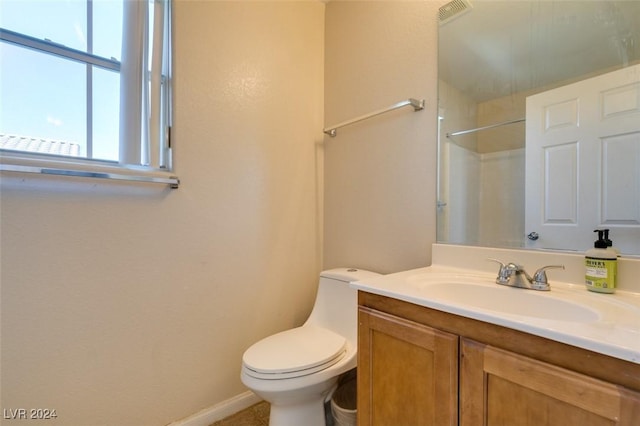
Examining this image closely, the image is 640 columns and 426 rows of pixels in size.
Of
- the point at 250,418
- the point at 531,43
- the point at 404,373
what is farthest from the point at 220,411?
the point at 531,43

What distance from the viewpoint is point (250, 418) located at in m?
1.39

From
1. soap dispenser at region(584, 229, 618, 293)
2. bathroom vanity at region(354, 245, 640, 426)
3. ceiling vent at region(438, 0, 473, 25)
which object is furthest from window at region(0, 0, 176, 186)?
soap dispenser at region(584, 229, 618, 293)

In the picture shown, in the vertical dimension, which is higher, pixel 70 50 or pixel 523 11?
pixel 523 11

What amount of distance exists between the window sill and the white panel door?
4.78 ft

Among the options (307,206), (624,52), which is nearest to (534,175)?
(624,52)

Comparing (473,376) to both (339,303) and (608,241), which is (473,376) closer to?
(608,241)

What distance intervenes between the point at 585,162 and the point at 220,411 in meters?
1.85

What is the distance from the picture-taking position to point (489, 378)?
66cm

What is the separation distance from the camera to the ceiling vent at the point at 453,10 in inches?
48.3

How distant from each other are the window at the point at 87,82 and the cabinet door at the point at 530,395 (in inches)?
52.9

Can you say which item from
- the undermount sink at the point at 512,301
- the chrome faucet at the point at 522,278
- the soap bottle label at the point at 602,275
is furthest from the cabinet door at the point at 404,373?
the soap bottle label at the point at 602,275

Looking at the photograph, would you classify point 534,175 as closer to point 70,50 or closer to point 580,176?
point 580,176

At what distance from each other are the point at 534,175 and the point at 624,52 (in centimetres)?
43

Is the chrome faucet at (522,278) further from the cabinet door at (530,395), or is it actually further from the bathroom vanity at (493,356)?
the cabinet door at (530,395)
